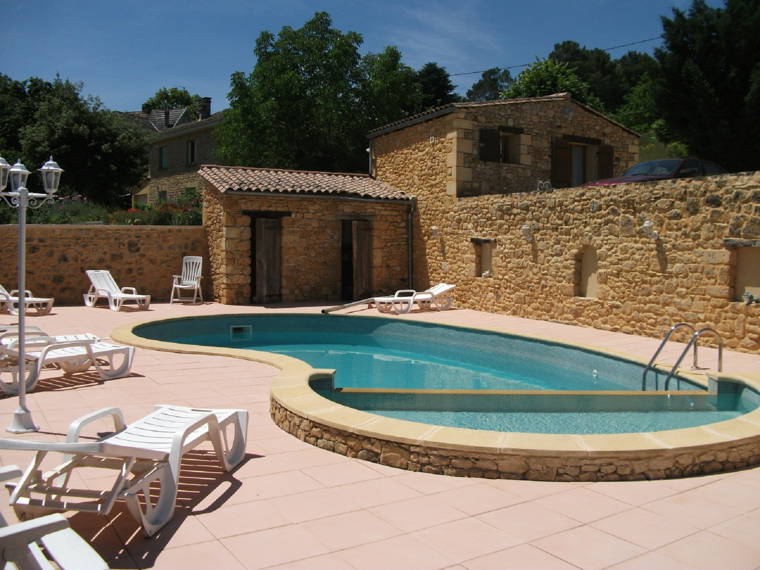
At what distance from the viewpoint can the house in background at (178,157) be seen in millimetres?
25969

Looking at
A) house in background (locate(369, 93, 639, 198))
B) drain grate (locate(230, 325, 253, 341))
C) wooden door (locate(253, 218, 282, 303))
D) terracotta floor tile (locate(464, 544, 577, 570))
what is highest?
house in background (locate(369, 93, 639, 198))

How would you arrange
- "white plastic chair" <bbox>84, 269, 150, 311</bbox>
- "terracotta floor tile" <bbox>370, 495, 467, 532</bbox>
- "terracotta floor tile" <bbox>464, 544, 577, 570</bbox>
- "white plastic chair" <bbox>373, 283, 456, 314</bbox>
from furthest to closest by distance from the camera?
"white plastic chair" <bbox>373, 283, 456, 314</bbox> → "white plastic chair" <bbox>84, 269, 150, 311</bbox> → "terracotta floor tile" <bbox>370, 495, 467, 532</bbox> → "terracotta floor tile" <bbox>464, 544, 577, 570</bbox>

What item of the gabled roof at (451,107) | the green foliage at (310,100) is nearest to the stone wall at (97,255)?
the gabled roof at (451,107)

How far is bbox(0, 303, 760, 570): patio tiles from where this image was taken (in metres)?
2.75

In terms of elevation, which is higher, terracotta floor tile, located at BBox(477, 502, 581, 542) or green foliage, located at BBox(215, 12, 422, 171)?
green foliage, located at BBox(215, 12, 422, 171)

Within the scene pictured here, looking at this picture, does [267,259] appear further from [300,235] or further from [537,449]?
[537,449]

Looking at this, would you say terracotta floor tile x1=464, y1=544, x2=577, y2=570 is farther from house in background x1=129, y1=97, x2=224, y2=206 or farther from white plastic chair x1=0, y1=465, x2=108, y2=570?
house in background x1=129, y1=97, x2=224, y2=206

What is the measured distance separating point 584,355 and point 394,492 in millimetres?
5191

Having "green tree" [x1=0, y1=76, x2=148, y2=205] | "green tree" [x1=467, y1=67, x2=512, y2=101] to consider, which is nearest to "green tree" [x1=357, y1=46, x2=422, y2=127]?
"green tree" [x1=0, y1=76, x2=148, y2=205]

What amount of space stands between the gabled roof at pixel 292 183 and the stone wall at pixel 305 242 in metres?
0.22

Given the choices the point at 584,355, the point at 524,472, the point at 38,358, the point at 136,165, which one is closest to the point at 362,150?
the point at 136,165

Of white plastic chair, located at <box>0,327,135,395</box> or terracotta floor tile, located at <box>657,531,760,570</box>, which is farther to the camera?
white plastic chair, located at <box>0,327,135,395</box>

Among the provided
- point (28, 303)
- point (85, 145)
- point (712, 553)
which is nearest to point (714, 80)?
point (712, 553)

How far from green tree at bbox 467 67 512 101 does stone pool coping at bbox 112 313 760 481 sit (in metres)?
54.3
